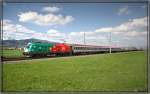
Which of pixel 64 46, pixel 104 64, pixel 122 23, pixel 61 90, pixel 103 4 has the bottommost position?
pixel 61 90

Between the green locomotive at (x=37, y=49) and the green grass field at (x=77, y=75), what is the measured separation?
0.63ft

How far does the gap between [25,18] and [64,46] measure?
2.99 feet

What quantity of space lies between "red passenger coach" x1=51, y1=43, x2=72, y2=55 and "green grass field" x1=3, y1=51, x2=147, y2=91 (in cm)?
20

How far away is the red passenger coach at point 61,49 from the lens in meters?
5.17

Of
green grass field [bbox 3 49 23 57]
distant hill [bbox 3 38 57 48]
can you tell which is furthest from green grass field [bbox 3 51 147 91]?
distant hill [bbox 3 38 57 48]

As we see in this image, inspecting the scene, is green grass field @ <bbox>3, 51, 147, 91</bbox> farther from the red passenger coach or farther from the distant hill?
the distant hill

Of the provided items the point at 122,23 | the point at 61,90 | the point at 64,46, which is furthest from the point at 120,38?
the point at 61,90

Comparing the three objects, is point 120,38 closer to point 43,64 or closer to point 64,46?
point 64,46

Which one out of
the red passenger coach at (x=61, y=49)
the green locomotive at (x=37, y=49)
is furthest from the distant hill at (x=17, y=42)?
the red passenger coach at (x=61, y=49)

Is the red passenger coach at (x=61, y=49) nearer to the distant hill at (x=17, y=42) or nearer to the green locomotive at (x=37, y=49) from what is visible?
the green locomotive at (x=37, y=49)

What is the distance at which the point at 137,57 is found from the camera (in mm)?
4980

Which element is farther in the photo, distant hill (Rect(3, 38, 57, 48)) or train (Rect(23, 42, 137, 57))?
train (Rect(23, 42, 137, 57))

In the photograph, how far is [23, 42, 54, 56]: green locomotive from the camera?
4997 mm

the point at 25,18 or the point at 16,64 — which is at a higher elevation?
the point at 25,18
